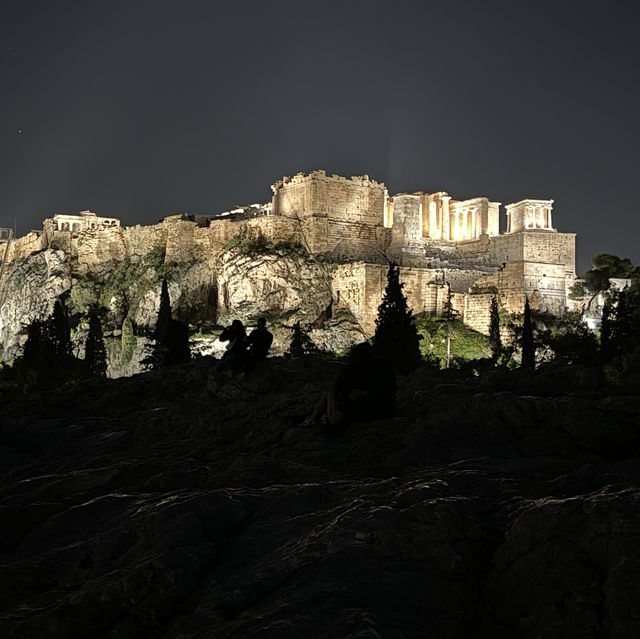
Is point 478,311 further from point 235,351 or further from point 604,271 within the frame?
point 235,351

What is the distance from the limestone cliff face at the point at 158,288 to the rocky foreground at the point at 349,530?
3344cm

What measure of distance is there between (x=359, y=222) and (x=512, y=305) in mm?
13158

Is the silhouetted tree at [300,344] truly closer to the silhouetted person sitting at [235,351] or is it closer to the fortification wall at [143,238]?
the fortification wall at [143,238]

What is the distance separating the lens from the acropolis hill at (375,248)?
166 ft

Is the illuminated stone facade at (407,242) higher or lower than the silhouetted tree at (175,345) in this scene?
higher

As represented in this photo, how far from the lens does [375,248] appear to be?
5553cm

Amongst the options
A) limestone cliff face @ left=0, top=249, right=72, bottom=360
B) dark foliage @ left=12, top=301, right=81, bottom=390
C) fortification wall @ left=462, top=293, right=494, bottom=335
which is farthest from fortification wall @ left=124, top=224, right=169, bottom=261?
dark foliage @ left=12, top=301, right=81, bottom=390

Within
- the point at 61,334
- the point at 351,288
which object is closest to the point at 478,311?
the point at 351,288

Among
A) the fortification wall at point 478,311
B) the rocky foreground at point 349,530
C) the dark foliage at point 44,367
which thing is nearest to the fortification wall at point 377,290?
the fortification wall at point 478,311

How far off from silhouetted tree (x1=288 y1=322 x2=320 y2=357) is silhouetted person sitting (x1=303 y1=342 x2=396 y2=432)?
90.0ft

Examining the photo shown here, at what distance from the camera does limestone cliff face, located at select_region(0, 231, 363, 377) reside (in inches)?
1948

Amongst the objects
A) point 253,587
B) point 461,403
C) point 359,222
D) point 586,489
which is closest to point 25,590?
point 253,587

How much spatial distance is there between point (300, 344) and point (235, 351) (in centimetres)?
2643

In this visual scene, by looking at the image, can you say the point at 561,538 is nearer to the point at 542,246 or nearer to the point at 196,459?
the point at 196,459
